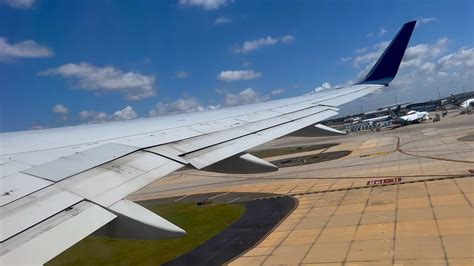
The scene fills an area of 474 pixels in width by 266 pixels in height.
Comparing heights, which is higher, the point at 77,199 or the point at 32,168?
the point at 32,168

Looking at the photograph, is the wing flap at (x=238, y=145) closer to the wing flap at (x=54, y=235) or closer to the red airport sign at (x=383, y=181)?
the wing flap at (x=54, y=235)

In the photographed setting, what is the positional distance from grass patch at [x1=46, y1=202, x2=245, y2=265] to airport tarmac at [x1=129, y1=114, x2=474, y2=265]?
343 centimetres

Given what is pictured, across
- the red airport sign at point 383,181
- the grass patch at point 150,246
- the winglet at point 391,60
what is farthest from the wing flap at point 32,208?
the red airport sign at point 383,181

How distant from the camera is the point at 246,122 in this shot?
7.27 metres

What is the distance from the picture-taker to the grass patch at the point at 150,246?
16469mm

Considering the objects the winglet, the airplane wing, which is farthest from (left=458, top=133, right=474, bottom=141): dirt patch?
the airplane wing

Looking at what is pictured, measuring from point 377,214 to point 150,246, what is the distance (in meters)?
10.9

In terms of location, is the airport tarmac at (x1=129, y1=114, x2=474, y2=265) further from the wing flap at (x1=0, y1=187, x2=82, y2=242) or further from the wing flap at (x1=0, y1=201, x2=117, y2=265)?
the wing flap at (x1=0, y1=201, x2=117, y2=265)

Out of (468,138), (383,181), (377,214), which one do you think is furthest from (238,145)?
(468,138)

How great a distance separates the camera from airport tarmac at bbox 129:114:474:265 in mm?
13094

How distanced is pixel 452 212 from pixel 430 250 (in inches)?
171

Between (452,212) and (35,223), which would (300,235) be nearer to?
(452,212)

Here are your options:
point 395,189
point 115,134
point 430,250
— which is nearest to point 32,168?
point 115,134

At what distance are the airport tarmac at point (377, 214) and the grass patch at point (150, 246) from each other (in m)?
3.43
